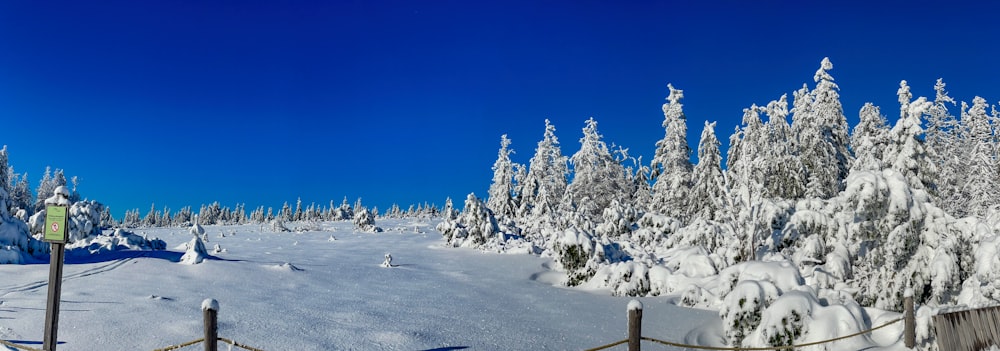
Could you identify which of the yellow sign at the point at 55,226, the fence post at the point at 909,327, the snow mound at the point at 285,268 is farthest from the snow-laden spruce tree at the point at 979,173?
the yellow sign at the point at 55,226

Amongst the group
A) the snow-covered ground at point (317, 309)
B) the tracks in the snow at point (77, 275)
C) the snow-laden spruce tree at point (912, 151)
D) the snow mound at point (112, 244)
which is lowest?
the snow-covered ground at point (317, 309)

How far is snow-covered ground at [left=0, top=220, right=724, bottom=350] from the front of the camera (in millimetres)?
9516

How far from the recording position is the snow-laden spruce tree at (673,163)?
34.7m

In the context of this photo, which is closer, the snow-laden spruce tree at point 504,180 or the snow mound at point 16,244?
the snow mound at point 16,244

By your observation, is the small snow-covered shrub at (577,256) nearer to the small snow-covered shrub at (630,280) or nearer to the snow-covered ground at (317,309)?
the snow-covered ground at (317,309)

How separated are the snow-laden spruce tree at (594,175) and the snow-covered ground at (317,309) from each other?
1994 centimetres

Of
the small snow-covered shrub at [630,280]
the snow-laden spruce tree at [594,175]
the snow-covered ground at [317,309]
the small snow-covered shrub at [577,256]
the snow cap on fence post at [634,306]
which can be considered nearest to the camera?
the snow cap on fence post at [634,306]

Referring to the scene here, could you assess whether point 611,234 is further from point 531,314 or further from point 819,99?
point 531,314

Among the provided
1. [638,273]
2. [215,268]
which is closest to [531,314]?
[638,273]

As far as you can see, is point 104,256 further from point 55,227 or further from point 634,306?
point 634,306

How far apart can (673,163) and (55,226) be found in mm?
33656

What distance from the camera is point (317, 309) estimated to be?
12.4 meters

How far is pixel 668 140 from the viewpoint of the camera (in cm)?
3669

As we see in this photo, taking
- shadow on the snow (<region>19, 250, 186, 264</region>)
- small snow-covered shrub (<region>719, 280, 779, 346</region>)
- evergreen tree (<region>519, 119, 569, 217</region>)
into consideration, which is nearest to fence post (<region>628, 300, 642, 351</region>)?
small snow-covered shrub (<region>719, 280, 779, 346</region>)
